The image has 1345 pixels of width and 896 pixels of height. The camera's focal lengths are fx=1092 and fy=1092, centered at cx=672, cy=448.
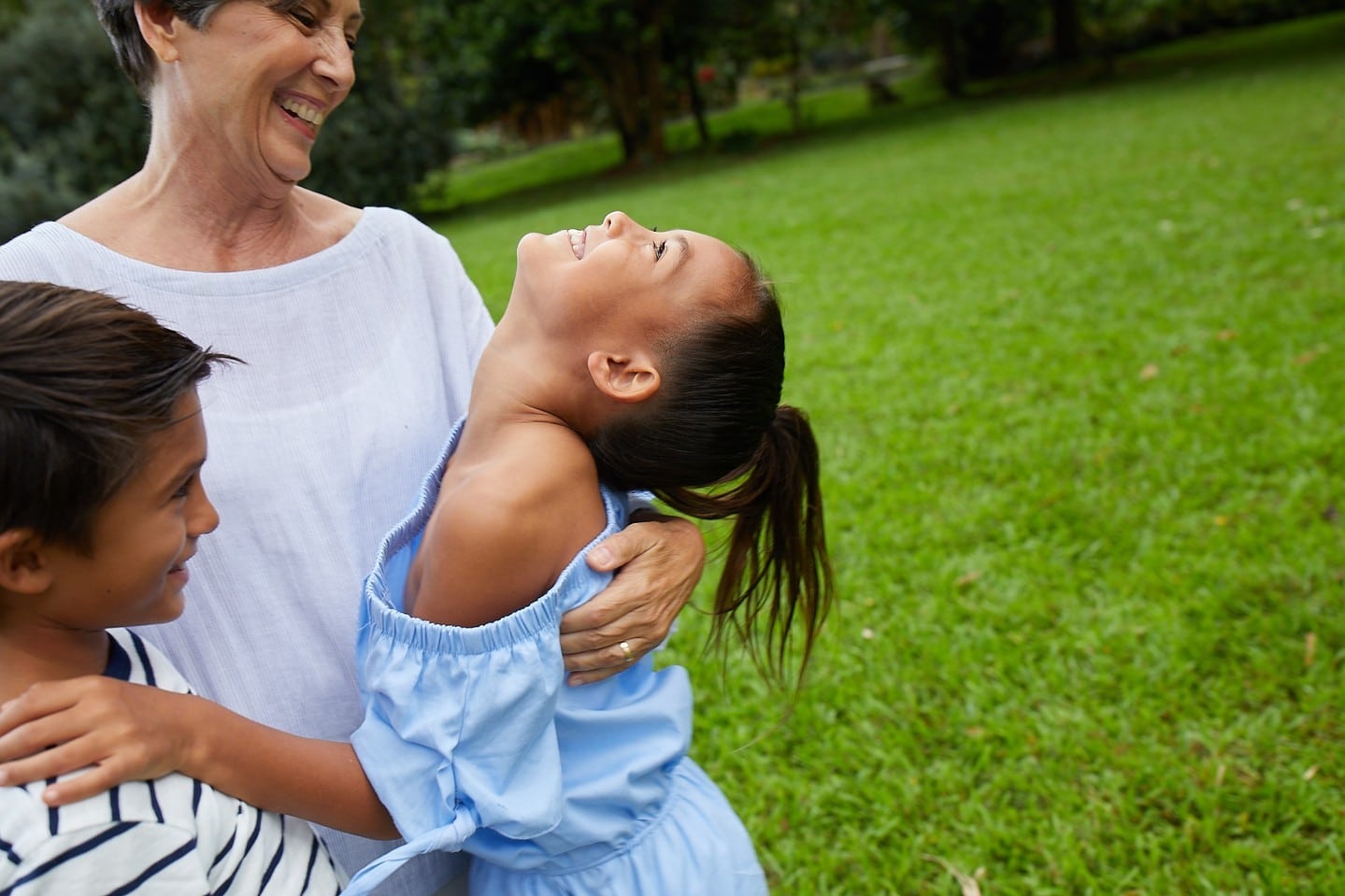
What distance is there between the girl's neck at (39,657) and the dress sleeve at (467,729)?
35cm

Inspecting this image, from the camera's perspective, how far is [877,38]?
38.5m

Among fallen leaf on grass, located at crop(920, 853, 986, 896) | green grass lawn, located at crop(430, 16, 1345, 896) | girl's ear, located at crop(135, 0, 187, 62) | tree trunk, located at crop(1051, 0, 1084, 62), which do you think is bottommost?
tree trunk, located at crop(1051, 0, 1084, 62)

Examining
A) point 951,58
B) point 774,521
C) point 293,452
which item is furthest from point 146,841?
point 951,58

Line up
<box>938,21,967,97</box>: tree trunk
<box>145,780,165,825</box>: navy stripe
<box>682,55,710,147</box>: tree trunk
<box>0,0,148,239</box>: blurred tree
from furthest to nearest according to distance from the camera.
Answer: <box>938,21,967,97</box>: tree trunk → <box>682,55,710,147</box>: tree trunk → <box>0,0,148,239</box>: blurred tree → <box>145,780,165,825</box>: navy stripe

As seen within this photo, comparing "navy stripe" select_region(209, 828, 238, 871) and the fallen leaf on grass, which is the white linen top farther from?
the fallen leaf on grass

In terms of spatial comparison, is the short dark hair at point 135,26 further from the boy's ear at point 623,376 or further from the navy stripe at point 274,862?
the navy stripe at point 274,862

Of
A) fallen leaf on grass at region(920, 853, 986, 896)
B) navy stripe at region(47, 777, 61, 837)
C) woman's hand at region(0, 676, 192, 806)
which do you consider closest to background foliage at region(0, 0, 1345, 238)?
fallen leaf on grass at region(920, 853, 986, 896)

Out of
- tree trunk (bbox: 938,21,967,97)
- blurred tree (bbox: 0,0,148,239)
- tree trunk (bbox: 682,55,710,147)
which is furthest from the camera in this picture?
tree trunk (bbox: 938,21,967,97)

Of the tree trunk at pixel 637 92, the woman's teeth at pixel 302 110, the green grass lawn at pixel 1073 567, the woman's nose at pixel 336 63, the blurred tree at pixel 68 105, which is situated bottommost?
the tree trunk at pixel 637 92

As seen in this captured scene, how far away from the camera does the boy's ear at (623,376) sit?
1671mm

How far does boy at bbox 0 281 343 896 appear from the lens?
3.57 ft

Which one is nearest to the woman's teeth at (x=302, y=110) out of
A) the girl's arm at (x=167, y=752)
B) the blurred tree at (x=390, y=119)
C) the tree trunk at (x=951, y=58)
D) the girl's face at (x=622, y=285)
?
the girl's face at (x=622, y=285)

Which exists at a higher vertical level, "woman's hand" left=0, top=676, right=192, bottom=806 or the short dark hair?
the short dark hair

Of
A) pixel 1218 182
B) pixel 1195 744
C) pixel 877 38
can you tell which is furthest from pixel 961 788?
pixel 877 38
